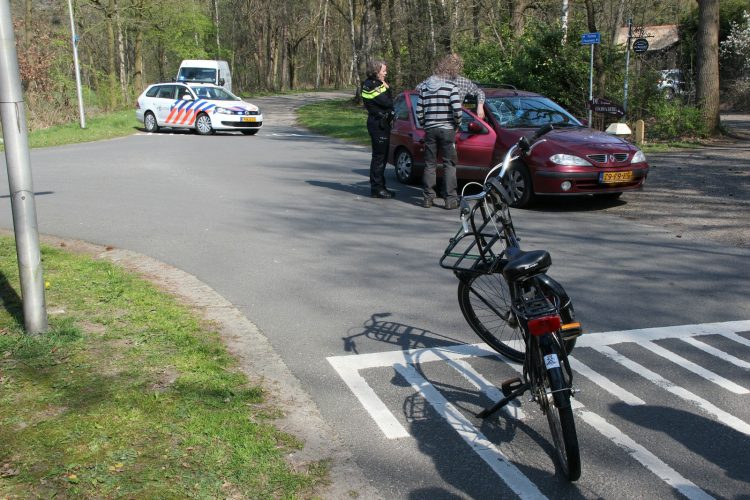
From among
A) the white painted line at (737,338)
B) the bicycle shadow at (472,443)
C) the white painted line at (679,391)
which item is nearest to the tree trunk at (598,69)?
the white painted line at (737,338)

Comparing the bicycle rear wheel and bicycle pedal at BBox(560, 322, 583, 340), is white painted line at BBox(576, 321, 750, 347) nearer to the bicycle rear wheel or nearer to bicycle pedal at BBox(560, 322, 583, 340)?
bicycle pedal at BBox(560, 322, 583, 340)

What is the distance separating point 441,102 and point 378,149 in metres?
1.56

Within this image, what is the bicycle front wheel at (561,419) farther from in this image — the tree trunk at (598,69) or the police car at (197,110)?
the police car at (197,110)

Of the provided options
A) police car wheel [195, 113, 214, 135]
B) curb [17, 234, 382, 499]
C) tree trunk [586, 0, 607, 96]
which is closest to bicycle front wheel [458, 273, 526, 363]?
curb [17, 234, 382, 499]

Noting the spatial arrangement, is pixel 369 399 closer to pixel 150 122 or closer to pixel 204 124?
pixel 204 124

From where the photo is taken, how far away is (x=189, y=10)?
46.8 m

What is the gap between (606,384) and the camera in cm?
481

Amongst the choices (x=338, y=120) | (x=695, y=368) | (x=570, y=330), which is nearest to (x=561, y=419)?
(x=570, y=330)

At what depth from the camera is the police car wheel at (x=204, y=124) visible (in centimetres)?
2583

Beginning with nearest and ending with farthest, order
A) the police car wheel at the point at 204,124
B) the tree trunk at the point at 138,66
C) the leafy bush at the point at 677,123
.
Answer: the leafy bush at the point at 677,123 → the police car wheel at the point at 204,124 → the tree trunk at the point at 138,66

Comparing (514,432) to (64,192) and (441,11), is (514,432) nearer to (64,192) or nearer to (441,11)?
(64,192)

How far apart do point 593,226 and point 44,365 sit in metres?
7.15

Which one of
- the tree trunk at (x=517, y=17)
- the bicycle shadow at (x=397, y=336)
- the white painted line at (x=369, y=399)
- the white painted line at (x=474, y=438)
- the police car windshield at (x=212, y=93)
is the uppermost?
the tree trunk at (x=517, y=17)

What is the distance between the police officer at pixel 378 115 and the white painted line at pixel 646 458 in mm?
7927
